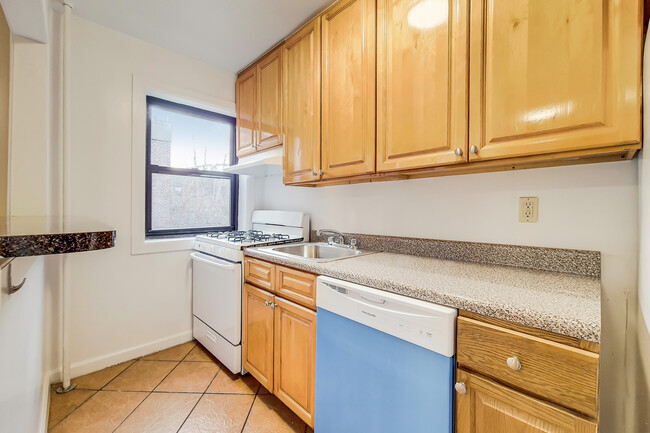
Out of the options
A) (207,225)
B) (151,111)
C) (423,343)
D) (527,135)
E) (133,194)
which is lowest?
(423,343)

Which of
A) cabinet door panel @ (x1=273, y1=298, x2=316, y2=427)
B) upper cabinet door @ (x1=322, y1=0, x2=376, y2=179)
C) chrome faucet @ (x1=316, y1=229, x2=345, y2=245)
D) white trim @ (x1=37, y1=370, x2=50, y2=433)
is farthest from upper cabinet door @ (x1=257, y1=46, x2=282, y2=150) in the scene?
white trim @ (x1=37, y1=370, x2=50, y2=433)

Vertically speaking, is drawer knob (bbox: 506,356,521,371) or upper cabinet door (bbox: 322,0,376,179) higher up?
upper cabinet door (bbox: 322,0,376,179)

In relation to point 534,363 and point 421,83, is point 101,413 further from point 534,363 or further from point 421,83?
point 421,83

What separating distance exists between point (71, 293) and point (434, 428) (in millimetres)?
2271

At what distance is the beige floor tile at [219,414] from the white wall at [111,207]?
856 millimetres

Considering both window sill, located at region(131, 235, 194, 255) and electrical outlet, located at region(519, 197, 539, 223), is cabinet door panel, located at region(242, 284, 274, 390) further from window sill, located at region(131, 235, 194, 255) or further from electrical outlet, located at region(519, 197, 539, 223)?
electrical outlet, located at region(519, 197, 539, 223)

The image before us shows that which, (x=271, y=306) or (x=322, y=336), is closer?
(x=322, y=336)

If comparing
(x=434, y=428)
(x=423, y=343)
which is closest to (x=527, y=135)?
(x=423, y=343)

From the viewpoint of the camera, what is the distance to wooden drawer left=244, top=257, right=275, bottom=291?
1623mm

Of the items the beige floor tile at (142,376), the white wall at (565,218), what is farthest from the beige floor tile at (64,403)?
the white wall at (565,218)

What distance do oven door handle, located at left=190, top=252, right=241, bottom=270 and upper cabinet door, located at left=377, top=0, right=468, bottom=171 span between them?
3.73ft

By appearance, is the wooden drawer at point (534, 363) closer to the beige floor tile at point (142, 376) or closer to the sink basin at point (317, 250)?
the sink basin at point (317, 250)

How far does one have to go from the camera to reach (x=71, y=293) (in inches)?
73.3

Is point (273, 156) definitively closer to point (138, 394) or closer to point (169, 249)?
point (169, 249)
